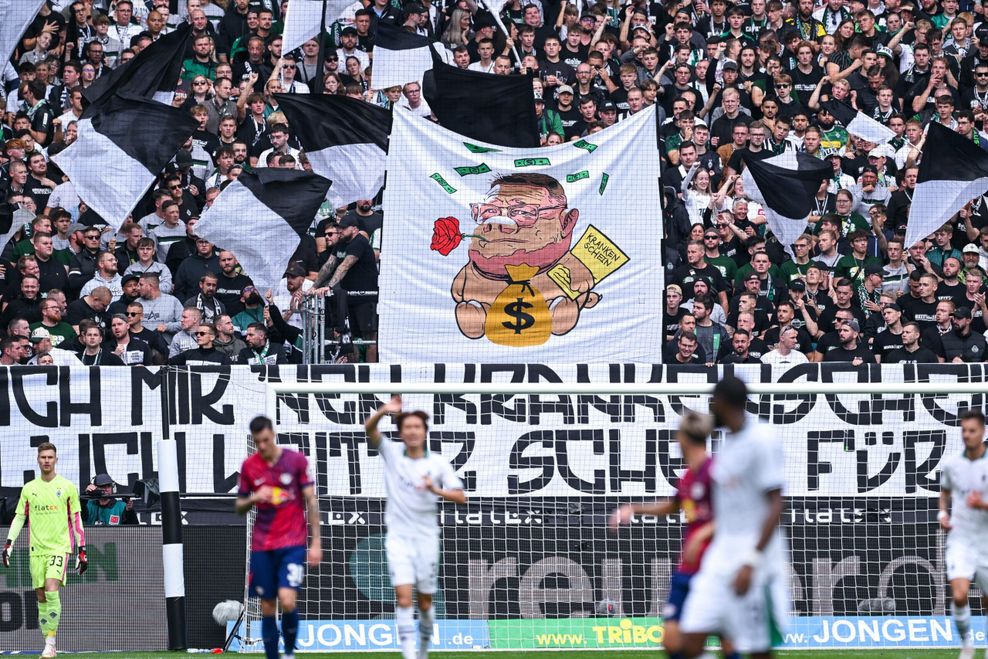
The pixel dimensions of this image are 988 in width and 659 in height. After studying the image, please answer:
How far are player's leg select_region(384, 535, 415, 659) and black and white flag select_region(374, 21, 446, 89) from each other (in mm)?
9281

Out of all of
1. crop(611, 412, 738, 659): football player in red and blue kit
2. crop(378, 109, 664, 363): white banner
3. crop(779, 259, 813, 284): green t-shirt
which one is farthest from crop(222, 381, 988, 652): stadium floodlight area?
crop(611, 412, 738, 659): football player in red and blue kit

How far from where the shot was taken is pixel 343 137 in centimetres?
1888

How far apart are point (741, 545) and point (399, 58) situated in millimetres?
13427

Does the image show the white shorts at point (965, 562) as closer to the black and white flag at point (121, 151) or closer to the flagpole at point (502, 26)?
the black and white flag at point (121, 151)

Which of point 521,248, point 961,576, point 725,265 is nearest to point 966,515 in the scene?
point 961,576

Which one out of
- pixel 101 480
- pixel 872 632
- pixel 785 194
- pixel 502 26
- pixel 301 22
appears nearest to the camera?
pixel 872 632

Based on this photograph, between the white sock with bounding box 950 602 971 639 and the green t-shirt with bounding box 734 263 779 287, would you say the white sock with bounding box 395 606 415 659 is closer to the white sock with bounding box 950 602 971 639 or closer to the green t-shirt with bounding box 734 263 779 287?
the white sock with bounding box 950 602 971 639

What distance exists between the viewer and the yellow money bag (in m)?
17.7

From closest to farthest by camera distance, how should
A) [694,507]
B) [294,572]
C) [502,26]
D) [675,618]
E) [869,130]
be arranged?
[675,618] → [694,507] → [294,572] → [869,130] → [502,26]

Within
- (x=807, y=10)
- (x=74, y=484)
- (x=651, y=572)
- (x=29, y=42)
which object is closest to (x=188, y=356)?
(x=74, y=484)

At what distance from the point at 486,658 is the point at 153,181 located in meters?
7.43

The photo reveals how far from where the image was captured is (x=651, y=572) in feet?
54.4

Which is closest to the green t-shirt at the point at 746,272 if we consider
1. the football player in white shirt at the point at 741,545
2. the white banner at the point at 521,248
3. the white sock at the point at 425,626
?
the white banner at the point at 521,248

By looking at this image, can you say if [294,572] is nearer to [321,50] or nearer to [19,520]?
[19,520]
